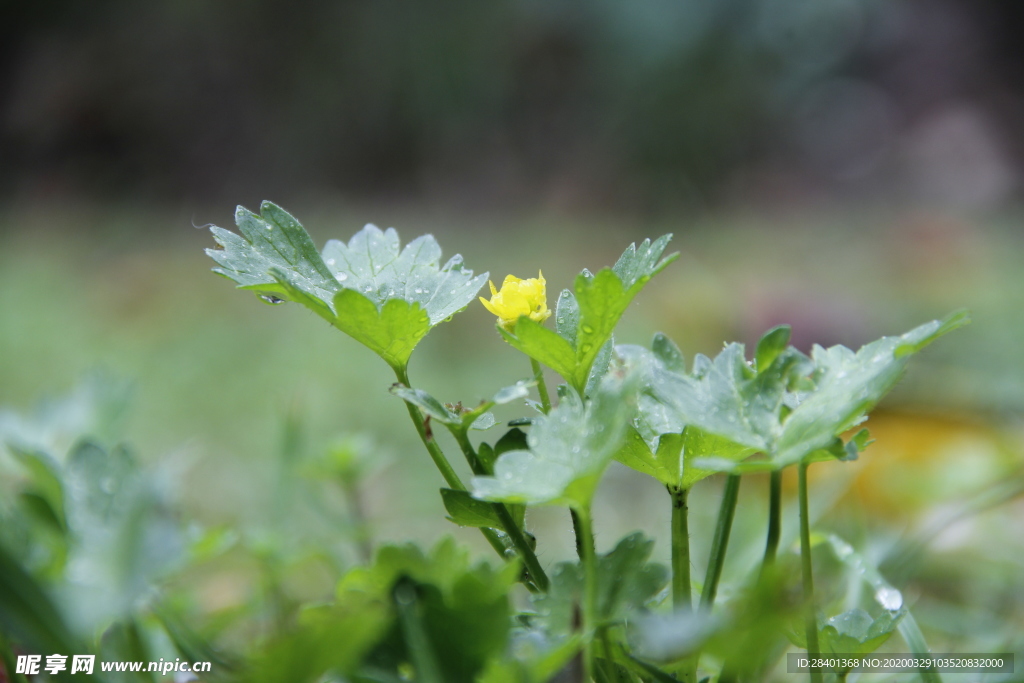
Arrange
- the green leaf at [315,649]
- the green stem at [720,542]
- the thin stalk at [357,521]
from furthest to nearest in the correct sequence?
the thin stalk at [357,521], the green stem at [720,542], the green leaf at [315,649]

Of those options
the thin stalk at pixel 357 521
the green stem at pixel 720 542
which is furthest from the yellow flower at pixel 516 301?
the thin stalk at pixel 357 521

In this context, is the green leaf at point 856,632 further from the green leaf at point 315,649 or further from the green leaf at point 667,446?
the green leaf at point 315,649

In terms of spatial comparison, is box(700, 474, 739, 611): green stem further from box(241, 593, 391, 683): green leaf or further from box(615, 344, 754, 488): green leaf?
box(241, 593, 391, 683): green leaf

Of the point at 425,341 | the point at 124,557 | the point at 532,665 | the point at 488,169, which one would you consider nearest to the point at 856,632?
the point at 532,665

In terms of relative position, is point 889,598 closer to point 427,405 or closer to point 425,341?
point 427,405

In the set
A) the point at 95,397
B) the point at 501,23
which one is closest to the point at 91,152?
the point at 501,23

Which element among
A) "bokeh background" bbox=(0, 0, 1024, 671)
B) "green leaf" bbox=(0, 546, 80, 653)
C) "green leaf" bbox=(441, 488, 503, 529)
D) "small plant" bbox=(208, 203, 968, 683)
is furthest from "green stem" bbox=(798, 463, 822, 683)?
"bokeh background" bbox=(0, 0, 1024, 671)
